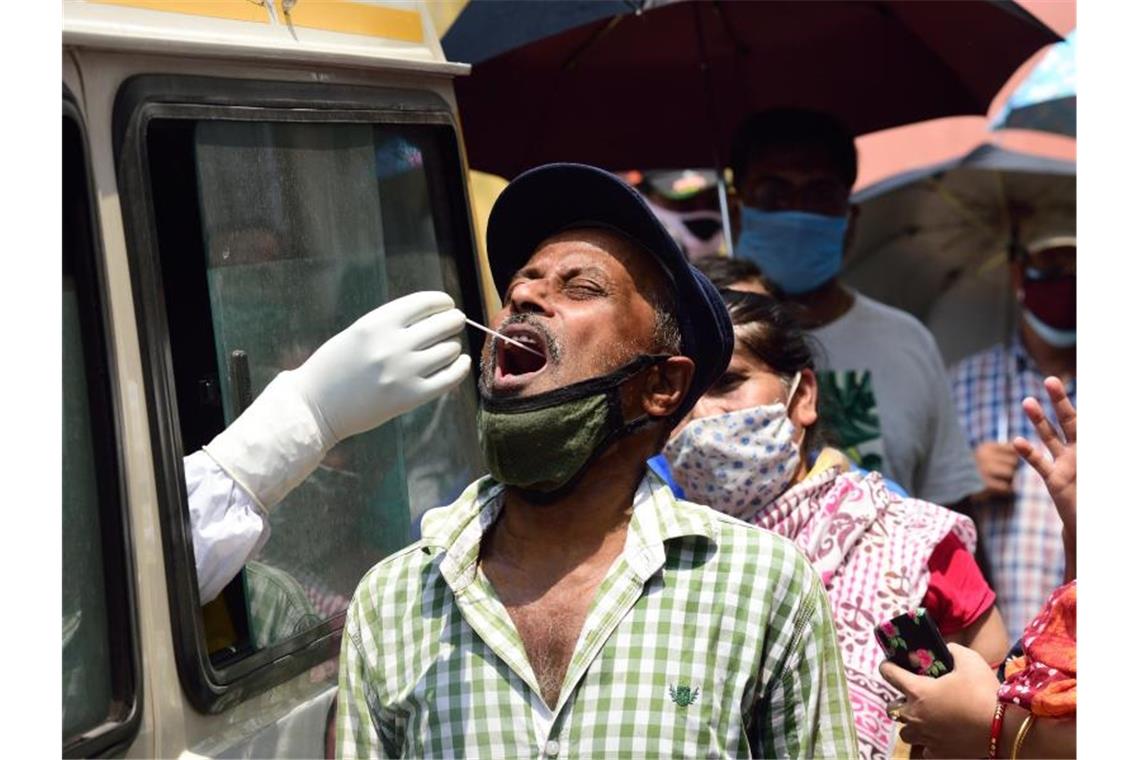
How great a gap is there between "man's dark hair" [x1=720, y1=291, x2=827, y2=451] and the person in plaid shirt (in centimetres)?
206

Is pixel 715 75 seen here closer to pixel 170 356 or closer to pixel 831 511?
pixel 831 511

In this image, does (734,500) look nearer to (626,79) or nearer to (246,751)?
(246,751)

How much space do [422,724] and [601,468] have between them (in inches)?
18.5

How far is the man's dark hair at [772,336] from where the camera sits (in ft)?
12.4

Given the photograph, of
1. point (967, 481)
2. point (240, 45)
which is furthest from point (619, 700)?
point (967, 481)

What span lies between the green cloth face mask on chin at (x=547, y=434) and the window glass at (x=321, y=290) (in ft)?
1.87

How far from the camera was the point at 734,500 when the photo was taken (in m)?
3.59

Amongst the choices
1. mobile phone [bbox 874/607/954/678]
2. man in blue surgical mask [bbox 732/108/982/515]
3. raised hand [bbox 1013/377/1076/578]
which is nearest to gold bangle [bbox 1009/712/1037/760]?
mobile phone [bbox 874/607/954/678]

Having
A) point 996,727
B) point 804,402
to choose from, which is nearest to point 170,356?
point 996,727

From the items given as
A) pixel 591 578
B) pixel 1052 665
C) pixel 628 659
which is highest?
pixel 591 578

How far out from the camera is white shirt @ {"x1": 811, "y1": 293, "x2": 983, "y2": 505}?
4.97 m

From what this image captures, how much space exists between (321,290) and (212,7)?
0.53 metres

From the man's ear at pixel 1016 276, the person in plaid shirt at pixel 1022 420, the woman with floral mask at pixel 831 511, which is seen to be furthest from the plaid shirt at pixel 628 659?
the man's ear at pixel 1016 276

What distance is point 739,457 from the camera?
3.57 m
